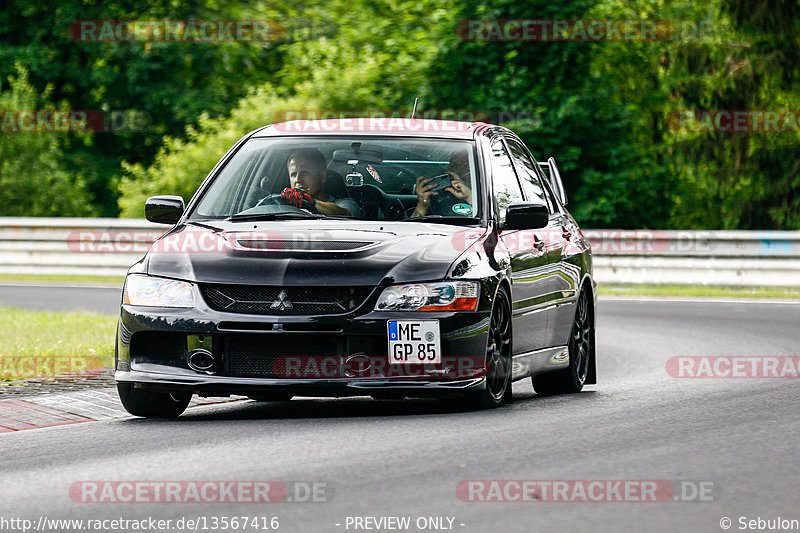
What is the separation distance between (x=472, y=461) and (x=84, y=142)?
134 ft

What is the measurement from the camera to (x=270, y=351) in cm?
877

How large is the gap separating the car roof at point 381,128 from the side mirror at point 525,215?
2.57 feet

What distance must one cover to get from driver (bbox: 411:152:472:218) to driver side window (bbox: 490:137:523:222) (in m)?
0.21

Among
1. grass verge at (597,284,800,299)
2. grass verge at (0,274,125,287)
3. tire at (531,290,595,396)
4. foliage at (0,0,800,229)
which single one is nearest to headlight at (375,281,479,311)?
tire at (531,290,595,396)

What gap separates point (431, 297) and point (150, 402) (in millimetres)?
1836

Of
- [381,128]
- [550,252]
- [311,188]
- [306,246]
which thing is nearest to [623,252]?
[550,252]

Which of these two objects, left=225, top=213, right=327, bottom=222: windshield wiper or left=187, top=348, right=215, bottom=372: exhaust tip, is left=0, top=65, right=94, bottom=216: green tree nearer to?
left=225, top=213, right=327, bottom=222: windshield wiper

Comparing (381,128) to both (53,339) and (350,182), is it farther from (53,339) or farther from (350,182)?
(53,339)

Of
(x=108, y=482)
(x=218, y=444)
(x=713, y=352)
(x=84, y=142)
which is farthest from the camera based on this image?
(x=84, y=142)

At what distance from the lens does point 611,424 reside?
29.0ft

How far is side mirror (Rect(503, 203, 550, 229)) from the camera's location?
381 inches

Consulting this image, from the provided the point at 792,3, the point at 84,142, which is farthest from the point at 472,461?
the point at 84,142

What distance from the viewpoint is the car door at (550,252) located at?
10531 millimetres

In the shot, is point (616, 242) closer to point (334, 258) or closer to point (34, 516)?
point (334, 258)
